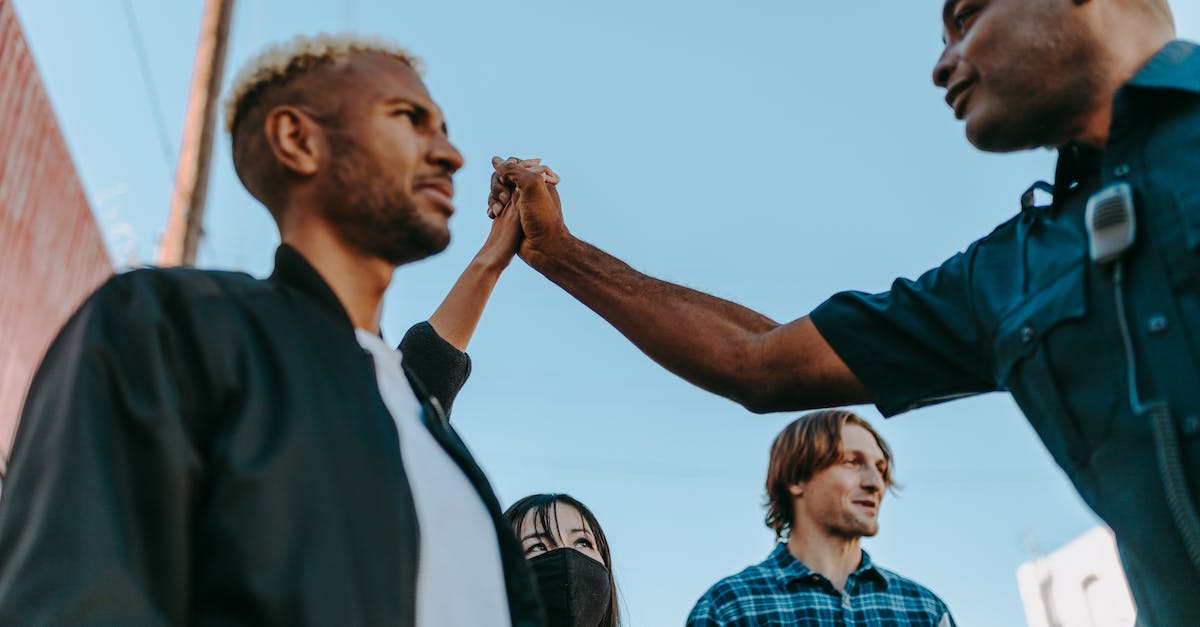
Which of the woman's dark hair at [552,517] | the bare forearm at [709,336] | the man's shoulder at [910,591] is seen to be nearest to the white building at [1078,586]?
the man's shoulder at [910,591]

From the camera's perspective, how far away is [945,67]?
2.56 meters

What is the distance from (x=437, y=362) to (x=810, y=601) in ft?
7.23

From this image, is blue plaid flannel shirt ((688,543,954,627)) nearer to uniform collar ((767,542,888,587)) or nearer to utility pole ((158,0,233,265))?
uniform collar ((767,542,888,587))

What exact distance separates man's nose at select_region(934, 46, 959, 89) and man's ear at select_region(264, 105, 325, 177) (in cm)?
135

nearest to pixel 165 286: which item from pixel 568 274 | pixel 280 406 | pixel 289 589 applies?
pixel 280 406

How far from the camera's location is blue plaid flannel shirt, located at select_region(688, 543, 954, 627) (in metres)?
4.12

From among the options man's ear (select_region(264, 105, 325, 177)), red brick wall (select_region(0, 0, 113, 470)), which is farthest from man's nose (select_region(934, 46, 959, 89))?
red brick wall (select_region(0, 0, 113, 470))

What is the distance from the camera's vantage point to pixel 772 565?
436 centimetres

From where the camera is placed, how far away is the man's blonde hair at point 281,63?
194cm

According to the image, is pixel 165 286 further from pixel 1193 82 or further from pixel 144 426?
pixel 1193 82

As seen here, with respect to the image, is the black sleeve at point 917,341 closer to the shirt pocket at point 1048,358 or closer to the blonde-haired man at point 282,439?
the shirt pocket at point 1048,358

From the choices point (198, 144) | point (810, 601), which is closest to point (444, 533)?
point (810, 601)

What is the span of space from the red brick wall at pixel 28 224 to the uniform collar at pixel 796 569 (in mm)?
3474

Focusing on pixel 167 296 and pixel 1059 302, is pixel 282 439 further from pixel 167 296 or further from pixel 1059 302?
pixel 1059 302
